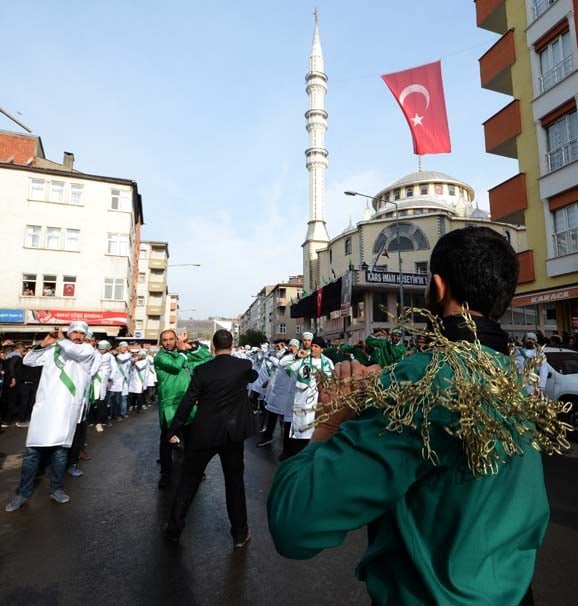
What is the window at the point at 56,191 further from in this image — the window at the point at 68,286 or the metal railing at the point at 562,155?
the metal railing at the point at 562,155

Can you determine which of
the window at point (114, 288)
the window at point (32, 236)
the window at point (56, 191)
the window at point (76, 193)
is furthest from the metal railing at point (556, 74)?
the window at point (32, 236)

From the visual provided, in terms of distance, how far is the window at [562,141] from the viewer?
13.5 meters

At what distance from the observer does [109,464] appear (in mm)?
7020

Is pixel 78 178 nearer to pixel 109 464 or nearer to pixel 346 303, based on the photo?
pixel 346 303

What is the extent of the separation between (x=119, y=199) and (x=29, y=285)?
361 inches

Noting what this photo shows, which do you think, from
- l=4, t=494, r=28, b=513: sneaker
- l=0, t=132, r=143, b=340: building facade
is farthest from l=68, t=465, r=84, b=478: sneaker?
l=0, t=132, r=143, b=340: building facade

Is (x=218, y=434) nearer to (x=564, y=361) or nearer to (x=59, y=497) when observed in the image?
(x=59, y=497)

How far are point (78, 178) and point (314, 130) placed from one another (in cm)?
4037

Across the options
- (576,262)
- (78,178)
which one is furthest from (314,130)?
(576,262)

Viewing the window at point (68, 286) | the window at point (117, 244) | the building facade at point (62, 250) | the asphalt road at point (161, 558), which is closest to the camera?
the asphalt road at point (161, 558)

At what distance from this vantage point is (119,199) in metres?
33.0

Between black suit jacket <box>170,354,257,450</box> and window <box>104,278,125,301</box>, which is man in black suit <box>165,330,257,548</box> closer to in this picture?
black suit jacket <box>170,354,257,450</box>

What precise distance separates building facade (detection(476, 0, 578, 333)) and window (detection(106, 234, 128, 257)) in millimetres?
26018

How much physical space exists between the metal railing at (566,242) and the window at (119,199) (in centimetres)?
2941
